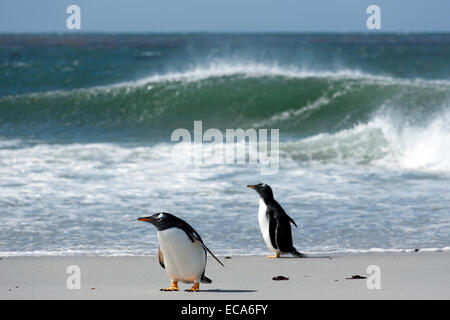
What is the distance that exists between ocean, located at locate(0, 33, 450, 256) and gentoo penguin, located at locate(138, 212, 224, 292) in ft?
4.76

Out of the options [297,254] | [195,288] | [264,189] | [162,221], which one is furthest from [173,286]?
[264,189]

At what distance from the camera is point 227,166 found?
1076 centimetres

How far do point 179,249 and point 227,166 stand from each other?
19.3 ft

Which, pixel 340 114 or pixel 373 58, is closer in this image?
pixel 340 114

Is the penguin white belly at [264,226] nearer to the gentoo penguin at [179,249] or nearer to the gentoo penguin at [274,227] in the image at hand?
the gentoo penguin at [274,227]

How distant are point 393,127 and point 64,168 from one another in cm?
608

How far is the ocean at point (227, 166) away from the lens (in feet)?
23.2

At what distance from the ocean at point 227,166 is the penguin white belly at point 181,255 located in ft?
4.75

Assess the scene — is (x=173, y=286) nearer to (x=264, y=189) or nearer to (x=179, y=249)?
(x=179, y=249)

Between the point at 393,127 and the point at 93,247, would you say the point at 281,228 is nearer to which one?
the point at 93,247

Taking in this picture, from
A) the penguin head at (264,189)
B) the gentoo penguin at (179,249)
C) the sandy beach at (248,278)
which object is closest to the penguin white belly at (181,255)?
the gentoo penguin at (179,249)

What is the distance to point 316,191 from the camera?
903 cm

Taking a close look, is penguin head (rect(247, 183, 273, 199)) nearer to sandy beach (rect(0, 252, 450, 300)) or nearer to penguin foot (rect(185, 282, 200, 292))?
sandy beach (rect(0, 252, 450, 300))
